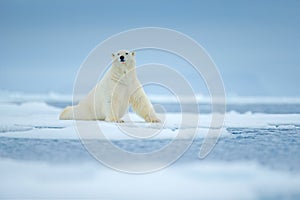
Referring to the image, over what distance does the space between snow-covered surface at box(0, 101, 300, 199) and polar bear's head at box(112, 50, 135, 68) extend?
812 millimetres

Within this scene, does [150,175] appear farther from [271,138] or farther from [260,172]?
[271,138]

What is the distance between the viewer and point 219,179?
10.0ft

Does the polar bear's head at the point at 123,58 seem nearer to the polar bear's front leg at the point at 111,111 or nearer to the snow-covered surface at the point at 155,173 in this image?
the polar bear's front leg at the point at 111,111

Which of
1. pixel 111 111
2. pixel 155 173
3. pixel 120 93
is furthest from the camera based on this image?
pixel 120 93

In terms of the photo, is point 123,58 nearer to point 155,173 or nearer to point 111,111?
point 111,111

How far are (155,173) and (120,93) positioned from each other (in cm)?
181

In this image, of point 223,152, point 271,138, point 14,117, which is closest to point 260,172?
point 223,152

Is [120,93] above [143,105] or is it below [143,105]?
above

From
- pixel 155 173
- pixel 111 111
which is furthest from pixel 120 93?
pixel 155 173

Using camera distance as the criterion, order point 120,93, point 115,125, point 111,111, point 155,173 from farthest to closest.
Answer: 1. point 120,93
2. point 111,111
3. point 115,125
4. point 155,173

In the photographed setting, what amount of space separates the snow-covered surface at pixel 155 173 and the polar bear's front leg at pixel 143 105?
58 cm

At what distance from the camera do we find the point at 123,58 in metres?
4.91

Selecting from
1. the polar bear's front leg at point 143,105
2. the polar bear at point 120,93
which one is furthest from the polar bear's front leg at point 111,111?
the polar bear's front leg at point 143,105

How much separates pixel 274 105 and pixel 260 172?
4962 millimetres
